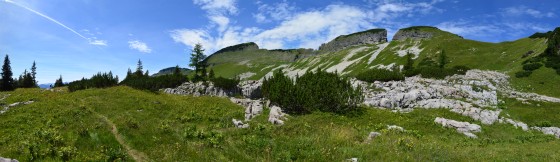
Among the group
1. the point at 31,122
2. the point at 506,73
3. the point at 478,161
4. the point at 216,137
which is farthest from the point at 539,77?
the point at 31,122

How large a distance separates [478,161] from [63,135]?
784 inches

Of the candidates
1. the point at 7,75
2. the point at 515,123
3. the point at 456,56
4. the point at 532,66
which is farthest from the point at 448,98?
the point at 7,75

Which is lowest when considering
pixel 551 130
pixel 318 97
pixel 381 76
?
pixel 551 130

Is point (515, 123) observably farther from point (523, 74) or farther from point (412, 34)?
point (412, 34)

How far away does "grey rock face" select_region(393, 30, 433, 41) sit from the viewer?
567 feet

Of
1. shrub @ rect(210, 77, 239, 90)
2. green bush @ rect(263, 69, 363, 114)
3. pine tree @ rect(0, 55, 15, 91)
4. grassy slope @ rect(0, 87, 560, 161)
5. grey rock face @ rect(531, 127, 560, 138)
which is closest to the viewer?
grassy slope @ rect(0, 87, 560, 161)

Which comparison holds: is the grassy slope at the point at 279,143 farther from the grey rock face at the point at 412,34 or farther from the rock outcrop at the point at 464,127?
the grey rock face at the point at 412,34

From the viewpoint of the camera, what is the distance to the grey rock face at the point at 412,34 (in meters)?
173

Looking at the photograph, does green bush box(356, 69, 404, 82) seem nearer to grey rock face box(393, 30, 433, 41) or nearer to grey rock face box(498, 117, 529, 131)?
grey rock face box(498, 117, 529, 131)

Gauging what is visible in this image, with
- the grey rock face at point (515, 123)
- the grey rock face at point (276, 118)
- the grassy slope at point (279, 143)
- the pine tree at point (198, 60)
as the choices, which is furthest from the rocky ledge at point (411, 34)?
the grey rock face at point (276, 118)

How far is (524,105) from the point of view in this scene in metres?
36.5

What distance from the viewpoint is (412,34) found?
6988 inches

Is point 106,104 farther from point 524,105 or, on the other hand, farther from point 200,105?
point 524,105

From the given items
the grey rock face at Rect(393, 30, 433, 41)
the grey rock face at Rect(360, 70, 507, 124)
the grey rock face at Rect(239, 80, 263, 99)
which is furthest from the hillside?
the grey rock face at Rect(239, 80, 263, 99)
